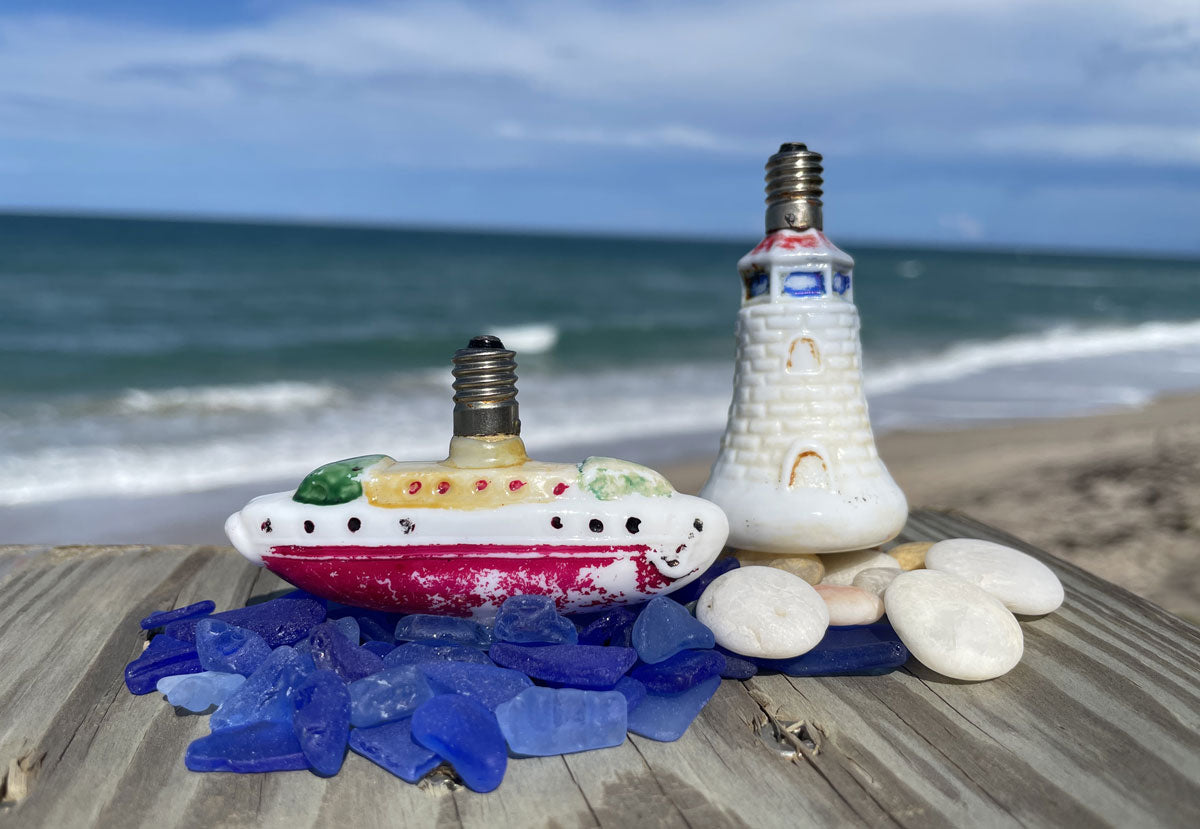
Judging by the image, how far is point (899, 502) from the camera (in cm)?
242

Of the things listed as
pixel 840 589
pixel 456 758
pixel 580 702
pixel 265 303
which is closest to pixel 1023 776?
pixel 840 589

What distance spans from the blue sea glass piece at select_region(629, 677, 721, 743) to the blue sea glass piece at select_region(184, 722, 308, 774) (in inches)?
25.1

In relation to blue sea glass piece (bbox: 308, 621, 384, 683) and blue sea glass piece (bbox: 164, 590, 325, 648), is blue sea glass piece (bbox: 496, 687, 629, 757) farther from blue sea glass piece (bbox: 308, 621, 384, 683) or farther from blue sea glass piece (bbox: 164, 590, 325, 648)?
blue sea glass piece (bbox: 164, 590, 325, 648)

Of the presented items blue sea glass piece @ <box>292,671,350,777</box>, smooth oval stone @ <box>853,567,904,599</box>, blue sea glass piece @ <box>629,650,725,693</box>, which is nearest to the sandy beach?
smooth oval stone @ <box>853,567,904,599</box>

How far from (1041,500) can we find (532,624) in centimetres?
510

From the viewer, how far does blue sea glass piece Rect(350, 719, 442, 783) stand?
1628 millimetres

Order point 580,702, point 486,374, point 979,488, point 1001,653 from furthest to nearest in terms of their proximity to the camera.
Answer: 1. point 979,488
2. point 486,374
3. point 1001,653
4. point 580,702

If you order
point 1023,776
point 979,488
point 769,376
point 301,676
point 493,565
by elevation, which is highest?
point 769,376

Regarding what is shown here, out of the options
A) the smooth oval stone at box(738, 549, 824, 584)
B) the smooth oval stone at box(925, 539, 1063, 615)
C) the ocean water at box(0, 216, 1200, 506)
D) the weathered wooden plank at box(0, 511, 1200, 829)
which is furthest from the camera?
the ocean water at box(0, 216, 1200, 506)

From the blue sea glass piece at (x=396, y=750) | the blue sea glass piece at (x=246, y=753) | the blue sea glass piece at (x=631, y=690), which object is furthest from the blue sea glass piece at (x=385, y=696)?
the blue sea glass piece at (x=631, y=690)

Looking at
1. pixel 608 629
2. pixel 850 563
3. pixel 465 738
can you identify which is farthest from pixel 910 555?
pixel 465 738

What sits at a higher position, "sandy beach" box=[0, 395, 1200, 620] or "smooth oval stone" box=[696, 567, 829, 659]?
"smooth oval stone" box=[696, 567, 829, 659]

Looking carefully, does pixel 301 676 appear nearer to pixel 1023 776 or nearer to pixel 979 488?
pixel 1023 776

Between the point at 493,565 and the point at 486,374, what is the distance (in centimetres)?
43
